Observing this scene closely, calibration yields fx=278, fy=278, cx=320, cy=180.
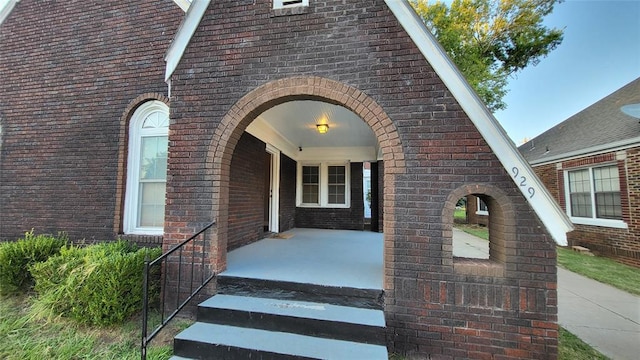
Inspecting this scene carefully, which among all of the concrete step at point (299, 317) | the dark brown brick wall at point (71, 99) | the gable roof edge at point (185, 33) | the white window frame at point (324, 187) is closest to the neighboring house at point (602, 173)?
the white window frame at point (324, 187)

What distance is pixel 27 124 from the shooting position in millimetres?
5727

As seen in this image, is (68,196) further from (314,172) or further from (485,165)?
(485,165)

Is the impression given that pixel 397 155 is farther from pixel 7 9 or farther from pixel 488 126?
pixel 7 9

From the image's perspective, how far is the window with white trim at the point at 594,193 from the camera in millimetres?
8289

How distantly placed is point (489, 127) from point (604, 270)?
705 cm

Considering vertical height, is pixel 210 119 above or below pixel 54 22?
below

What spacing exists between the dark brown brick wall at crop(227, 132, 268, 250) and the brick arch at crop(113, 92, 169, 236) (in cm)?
169

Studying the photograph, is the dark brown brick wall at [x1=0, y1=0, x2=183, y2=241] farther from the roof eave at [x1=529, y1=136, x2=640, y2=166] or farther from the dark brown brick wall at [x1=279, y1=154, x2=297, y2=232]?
the roof eave at [x1=529, y1=136, x2=640, y2=166]

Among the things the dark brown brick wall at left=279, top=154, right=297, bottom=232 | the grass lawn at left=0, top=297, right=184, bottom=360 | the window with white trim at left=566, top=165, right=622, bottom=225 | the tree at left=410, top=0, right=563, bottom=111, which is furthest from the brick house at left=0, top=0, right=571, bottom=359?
the tree at left=410, top=0, right=563, bottom=111

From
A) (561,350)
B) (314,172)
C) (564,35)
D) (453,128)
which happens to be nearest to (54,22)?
(314,172)

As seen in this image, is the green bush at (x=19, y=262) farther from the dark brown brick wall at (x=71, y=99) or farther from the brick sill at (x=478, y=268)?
the brick sill at (x=478, y=268)

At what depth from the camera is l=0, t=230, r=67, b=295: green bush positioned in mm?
4375

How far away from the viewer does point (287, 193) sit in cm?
850

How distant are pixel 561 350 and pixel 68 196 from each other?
26.9ft
